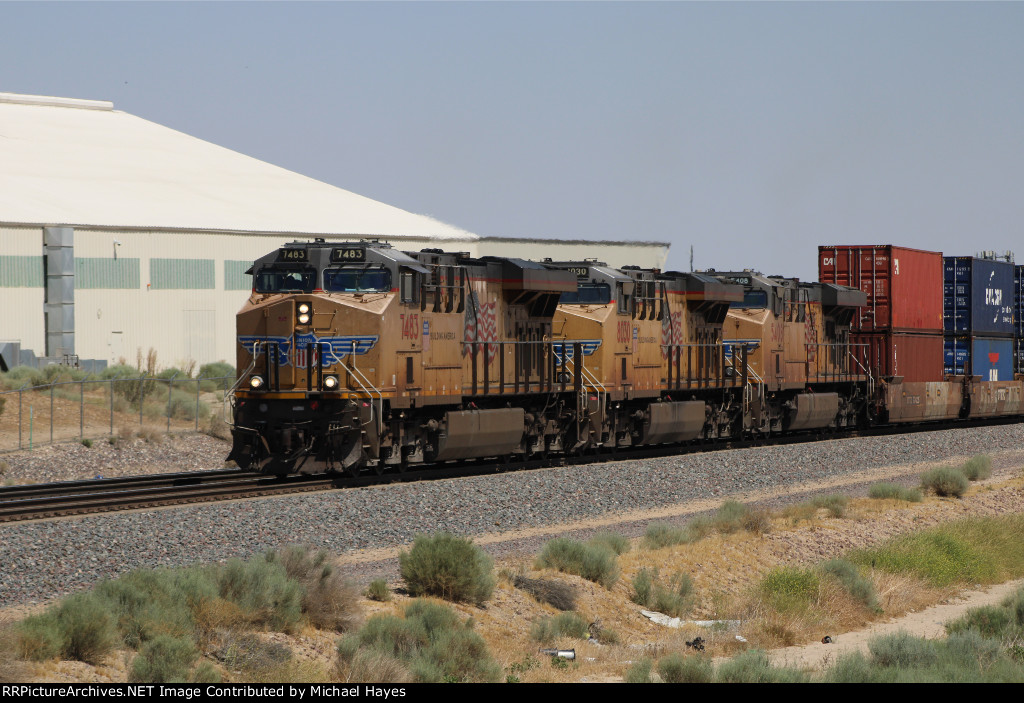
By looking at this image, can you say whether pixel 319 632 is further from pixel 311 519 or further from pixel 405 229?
pixel 405 229

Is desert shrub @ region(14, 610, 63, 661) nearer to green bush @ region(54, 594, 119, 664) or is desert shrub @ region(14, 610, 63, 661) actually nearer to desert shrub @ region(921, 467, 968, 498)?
green bush @ region(54, 594, 119, 664)

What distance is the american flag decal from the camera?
80.4ft

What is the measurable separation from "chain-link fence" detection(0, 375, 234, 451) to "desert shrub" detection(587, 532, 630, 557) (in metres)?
14.9

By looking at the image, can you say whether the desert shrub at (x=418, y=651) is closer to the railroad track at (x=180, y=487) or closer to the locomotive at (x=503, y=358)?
the railroad track at (x=180, y=487)

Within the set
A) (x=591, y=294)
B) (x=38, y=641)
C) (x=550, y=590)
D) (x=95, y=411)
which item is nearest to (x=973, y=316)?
(x=591, y=294)

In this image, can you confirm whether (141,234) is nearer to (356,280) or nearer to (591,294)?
(591,294)

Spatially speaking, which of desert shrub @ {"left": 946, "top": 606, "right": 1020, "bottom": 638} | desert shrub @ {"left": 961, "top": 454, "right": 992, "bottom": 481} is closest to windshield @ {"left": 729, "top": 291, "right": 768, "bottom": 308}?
desert shrub @ {"left": 961, "top": 454, "right": 992, "bottom": 481}

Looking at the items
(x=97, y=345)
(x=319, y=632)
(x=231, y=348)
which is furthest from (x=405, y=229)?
(x=319, y=632)

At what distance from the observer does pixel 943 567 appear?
18.1m

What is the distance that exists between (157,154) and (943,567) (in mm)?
51682

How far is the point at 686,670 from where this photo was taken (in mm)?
11414

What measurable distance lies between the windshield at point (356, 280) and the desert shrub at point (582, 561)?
24.5 feet

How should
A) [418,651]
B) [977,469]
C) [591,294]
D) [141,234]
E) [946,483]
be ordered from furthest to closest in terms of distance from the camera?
[141,234] < [591,294] < [977,469] < [946,483] < [418,651]

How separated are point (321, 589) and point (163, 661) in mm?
2668
